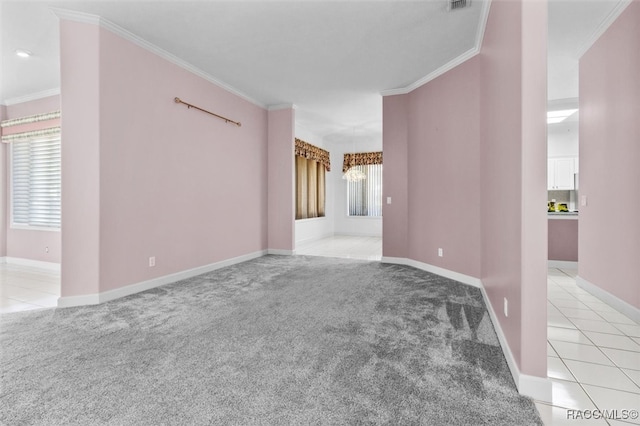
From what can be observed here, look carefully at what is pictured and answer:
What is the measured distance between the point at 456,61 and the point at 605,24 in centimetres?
146

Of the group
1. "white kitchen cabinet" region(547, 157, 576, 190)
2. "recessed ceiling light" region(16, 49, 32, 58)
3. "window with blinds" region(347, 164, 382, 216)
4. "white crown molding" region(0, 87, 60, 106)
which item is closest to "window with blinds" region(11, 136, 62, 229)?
"white crown molding" region(0, 87, 60, 106)

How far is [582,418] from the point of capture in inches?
59.7

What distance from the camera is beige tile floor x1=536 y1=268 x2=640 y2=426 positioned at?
1.59m

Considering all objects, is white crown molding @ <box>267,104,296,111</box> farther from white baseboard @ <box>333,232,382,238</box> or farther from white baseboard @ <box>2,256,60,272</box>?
white baseboard @ <box>333,232,382,238</box>

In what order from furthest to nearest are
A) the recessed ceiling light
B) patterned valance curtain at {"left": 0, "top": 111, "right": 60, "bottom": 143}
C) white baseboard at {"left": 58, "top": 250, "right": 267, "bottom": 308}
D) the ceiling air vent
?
patterned valance curtain at {"left": 0, "top": 111, "right": 60, "bottom": 143}
the recessed ceiling light
white baseboard at {"left": 58, "top": 250, "right": 267, "bottom": 308}
the ceiling air vent

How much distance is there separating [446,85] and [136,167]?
420 cm

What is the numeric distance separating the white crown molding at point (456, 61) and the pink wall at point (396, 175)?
0.33 ft

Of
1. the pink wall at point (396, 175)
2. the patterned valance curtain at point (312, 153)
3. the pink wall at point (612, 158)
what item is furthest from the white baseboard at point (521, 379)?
the patterned valance curtain at point (312, 153)

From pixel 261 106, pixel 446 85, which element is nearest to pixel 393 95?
pixel 446 85

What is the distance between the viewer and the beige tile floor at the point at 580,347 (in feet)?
5.34

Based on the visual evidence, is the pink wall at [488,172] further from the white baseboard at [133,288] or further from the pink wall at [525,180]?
the white baseboard at [133,288]

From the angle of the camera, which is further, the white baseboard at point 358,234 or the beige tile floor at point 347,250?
the white baseboard at point 358,234

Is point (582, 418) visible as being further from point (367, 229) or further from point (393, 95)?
point (367, 229)

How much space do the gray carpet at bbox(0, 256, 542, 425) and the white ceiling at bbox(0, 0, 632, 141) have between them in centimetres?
298
